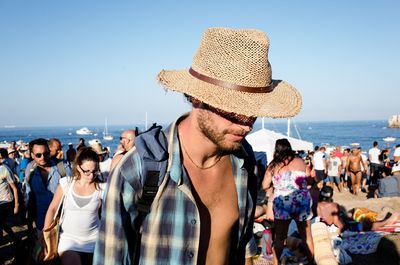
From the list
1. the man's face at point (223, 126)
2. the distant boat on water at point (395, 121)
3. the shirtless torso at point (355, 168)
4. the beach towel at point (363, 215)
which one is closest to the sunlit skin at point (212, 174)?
the man's face at point (223, 126)

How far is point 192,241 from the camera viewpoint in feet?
5.64

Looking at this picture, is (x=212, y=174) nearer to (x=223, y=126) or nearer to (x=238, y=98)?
(x=223, y=126)

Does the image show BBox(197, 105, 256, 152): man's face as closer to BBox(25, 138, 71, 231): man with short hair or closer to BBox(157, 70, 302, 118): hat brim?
BBox(157, 70, 302, 118): hat brim

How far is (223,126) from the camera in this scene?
1.79 m

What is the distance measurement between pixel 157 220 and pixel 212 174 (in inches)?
20.3

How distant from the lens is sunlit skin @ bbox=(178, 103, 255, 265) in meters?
1.82

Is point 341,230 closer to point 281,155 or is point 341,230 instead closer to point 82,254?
point 281,155

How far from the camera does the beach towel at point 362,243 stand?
7020 millimetres

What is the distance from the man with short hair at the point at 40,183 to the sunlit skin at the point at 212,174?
368cm

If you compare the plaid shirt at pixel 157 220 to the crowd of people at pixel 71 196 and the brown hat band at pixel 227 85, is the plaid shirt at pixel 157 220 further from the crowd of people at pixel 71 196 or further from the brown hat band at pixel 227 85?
the crowd of people at pixel 71 196

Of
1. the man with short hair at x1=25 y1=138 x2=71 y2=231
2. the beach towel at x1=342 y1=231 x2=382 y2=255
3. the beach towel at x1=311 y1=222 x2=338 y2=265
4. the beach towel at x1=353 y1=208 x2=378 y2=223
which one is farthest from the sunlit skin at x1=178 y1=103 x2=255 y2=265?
the beach towel at x1=353 y1=208 x2=378 y2=223

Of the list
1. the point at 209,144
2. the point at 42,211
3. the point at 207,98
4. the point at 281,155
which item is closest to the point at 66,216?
the point at 42,211

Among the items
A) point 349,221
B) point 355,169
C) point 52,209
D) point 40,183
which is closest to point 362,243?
point 349,221

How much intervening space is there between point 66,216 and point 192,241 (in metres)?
2.81
